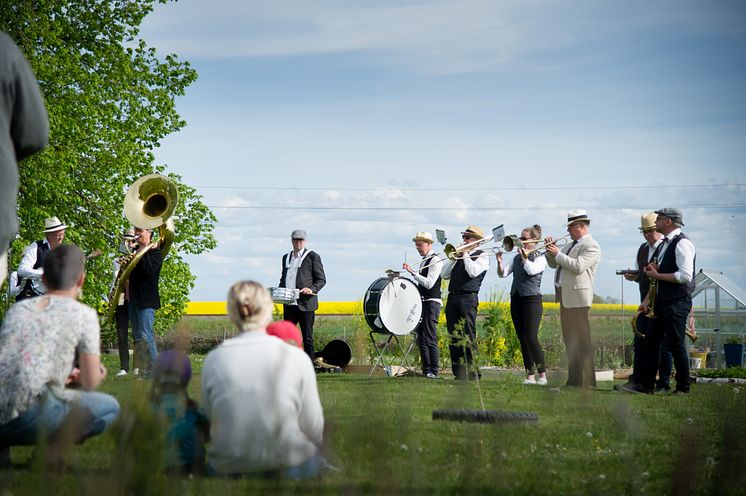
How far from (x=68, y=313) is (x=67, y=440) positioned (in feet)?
9.58

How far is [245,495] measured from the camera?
7.68 feet

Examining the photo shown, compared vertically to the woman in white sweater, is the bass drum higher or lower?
higher

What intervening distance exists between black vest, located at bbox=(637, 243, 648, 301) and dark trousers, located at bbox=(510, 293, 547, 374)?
1.27m

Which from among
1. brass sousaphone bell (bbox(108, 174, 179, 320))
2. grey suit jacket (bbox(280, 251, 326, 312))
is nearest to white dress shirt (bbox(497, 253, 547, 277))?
grey suit jacket (bbox(280, 251, 326, 312))

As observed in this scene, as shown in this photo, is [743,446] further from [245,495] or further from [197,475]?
[197,475]

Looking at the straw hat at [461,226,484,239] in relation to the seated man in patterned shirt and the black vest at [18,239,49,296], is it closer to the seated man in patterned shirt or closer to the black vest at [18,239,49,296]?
the black vest at [18,239,49,296]

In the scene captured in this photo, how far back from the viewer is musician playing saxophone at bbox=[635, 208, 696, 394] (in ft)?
33.2

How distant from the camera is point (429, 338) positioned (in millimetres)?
13477

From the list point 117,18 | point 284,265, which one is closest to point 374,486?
point 284,265

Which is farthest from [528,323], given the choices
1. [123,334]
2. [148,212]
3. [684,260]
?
[123,334]

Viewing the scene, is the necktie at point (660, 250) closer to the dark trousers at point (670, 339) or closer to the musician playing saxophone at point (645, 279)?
the musician playing saxophone at point (645, 279)

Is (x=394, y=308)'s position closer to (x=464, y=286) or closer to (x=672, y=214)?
(x=464, y=286)

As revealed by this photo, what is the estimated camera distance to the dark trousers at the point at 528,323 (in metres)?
11.7

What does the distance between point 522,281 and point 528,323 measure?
51 centimetres
